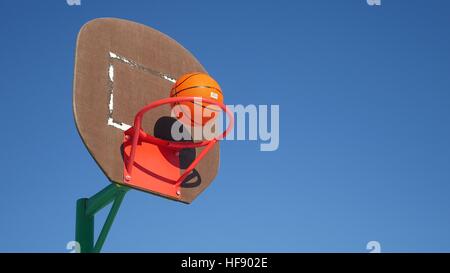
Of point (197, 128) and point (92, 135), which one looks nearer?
point (92, 135)

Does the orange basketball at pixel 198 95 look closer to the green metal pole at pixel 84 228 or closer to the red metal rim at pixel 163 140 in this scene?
the red metal rim at pixel 163 140

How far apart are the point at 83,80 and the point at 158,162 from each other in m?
1.08

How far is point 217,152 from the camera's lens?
28.2ft

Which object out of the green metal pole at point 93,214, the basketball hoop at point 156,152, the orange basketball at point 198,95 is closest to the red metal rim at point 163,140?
the basketball hoop at point 156,152

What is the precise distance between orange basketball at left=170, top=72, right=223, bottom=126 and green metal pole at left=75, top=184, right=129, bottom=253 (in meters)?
0.93

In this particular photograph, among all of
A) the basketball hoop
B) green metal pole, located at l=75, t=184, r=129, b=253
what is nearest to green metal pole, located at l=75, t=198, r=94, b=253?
green metal pole, located at l=75, t=184, r=129, b=253

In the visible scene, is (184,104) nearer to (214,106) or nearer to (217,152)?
(214,106)

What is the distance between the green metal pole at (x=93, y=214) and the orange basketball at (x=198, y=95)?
93 centimetres

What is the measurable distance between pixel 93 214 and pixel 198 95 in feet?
5.53

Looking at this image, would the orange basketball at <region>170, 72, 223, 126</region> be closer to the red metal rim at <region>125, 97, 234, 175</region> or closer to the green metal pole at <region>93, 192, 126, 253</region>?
the red metal rim at <region>125, 97, 234, 175</region>

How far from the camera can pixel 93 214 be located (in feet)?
26.4

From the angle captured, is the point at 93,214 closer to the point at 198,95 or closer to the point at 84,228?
the point at 84,228
